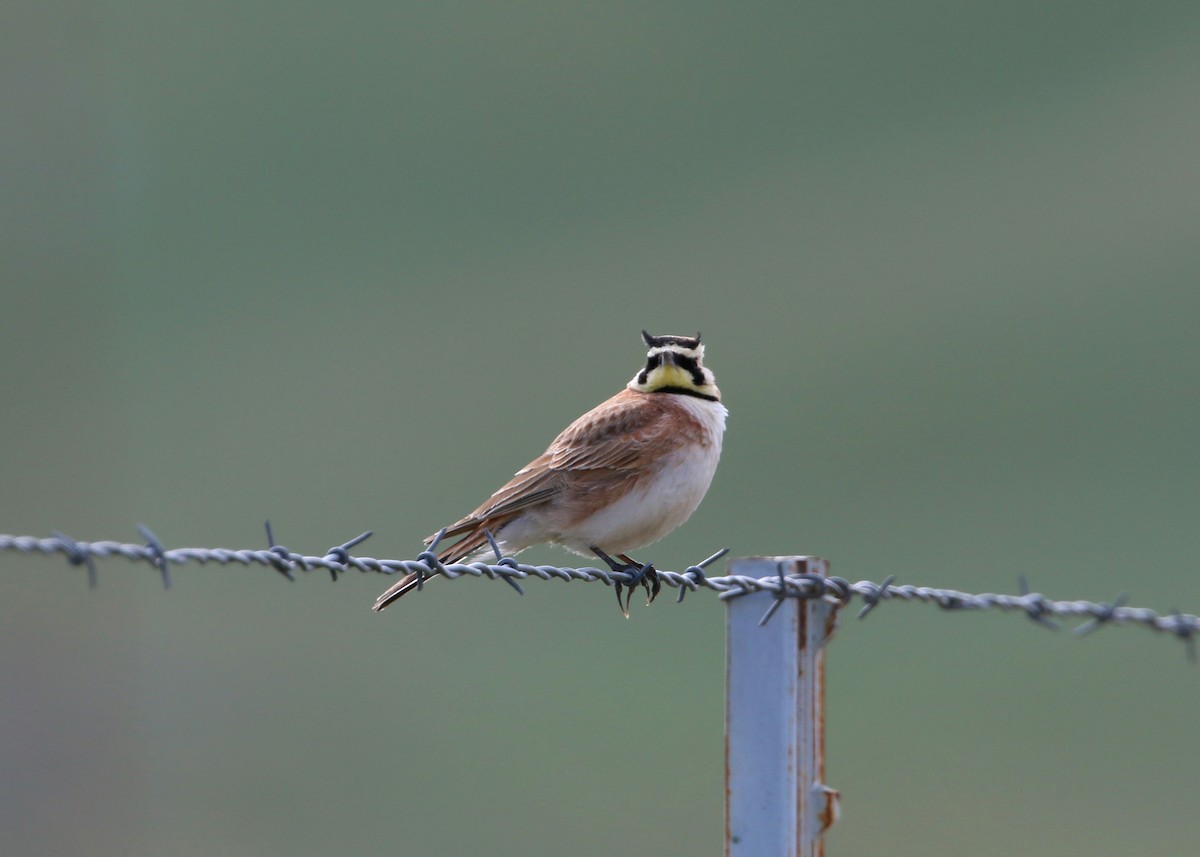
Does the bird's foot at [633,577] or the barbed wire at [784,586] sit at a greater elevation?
the bird's foot at [633,577]

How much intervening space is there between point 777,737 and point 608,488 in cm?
366

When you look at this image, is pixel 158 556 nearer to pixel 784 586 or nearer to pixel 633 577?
pixel 784 586

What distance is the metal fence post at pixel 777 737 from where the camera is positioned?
5.50 meters

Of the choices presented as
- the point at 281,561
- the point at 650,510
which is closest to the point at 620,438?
the point at 650,510

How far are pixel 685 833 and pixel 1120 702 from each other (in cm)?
1182

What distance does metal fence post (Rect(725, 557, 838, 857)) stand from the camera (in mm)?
5504

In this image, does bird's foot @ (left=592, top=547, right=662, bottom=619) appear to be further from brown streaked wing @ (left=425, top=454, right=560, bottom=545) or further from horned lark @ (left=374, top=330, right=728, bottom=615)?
brown streaked wing @ (left=425, top=454, right=560, bottom=545)

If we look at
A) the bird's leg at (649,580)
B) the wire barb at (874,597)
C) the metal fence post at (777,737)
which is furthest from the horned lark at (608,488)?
the metal fence post at (777,737)

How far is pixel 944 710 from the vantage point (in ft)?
111

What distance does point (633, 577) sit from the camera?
7.72 m

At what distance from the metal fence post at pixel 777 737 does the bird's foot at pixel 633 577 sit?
1.41 metres

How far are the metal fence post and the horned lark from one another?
317cm

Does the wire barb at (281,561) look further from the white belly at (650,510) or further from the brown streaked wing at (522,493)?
the white belly at (650,510)

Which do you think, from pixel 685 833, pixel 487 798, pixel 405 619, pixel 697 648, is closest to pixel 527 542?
pixel 685 833
